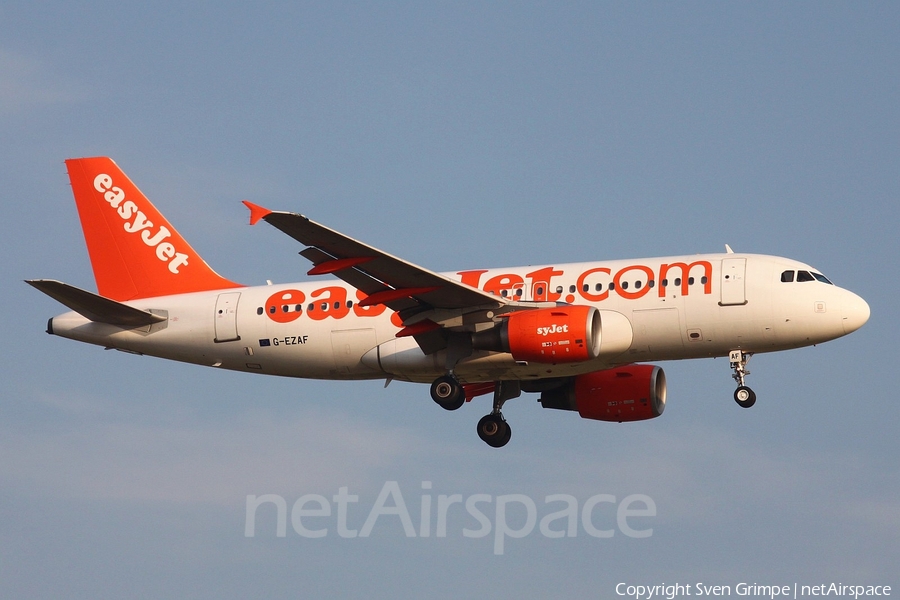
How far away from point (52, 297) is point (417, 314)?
10929mm

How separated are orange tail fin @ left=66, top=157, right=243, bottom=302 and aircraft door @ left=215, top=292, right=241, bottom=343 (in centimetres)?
158

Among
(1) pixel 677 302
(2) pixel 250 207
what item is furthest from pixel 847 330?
(2) pixel 250 207

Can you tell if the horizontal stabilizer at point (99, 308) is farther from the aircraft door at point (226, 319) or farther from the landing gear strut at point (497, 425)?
the landing gear strut at point (497, 425)

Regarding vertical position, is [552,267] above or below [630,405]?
above

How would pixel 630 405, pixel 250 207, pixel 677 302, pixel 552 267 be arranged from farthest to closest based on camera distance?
pixel 630 405 → pixel 552 267 → pixel 677 302 → pixel 250 207

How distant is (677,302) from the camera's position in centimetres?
3897

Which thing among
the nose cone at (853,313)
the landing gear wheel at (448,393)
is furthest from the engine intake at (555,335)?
the nose cone at (853,313)

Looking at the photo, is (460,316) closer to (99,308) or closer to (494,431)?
(494,431)

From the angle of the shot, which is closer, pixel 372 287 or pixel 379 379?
Result: pixel 372 287

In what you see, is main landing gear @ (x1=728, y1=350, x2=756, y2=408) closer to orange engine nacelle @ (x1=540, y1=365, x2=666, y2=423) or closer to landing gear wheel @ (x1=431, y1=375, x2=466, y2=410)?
orange engine nacelle @ (x1=540, y1=365, x2=666, y2=423)

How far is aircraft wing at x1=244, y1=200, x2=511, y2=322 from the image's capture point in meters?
35.9

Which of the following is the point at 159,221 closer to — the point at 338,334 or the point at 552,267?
the point at 338,334

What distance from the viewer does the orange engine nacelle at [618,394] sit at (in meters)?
44.7

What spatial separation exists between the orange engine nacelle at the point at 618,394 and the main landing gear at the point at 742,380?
5089 mm
